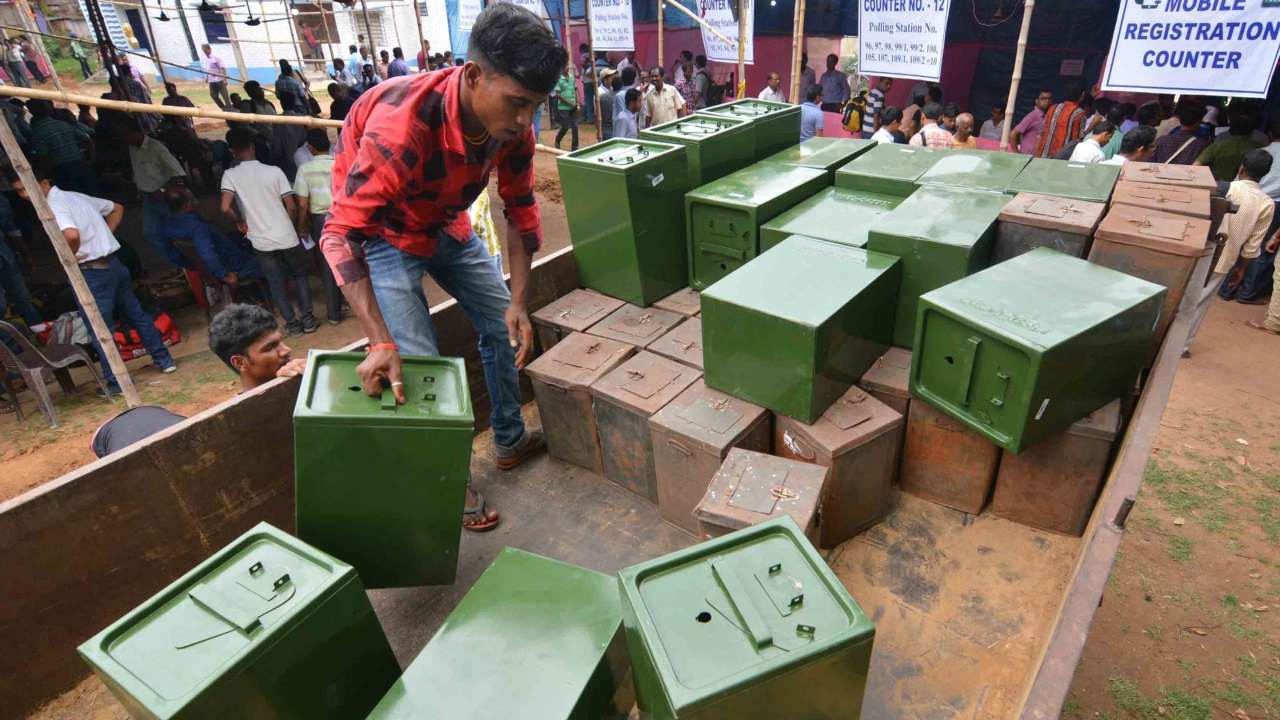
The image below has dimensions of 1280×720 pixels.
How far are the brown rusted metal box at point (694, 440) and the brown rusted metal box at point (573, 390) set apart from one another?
0.48 metres

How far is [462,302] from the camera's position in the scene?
135 inches

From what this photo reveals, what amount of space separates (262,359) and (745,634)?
2564mm

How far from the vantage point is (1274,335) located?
6.16 metres

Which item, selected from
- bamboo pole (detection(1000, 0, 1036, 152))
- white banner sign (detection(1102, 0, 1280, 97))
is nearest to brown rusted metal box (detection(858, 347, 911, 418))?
bamboo pole (detection(1000, 0, 1036, 152))

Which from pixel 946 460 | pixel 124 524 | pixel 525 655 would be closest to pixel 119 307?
pixel 124 524

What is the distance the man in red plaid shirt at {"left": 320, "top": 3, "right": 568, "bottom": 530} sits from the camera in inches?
92.7

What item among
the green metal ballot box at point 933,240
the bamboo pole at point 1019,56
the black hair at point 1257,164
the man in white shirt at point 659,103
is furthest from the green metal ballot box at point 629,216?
the man in white shirt at point 659,103

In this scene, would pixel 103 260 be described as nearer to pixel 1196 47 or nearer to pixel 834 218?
pixel 834 218

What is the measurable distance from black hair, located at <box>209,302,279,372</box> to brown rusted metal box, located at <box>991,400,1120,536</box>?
337cm

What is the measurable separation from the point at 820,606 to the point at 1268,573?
3.54m

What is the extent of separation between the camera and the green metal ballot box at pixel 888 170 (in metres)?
3.88

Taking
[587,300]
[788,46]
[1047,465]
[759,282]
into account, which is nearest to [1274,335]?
[1047,465]

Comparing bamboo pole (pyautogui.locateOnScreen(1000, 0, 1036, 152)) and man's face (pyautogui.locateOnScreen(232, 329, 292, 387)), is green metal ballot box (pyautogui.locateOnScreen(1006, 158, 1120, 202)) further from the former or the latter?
man's face (pyautogui.locateOnScreen(232, 329, 292, 387))

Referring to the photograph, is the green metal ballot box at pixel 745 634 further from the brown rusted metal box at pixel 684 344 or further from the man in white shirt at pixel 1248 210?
the man in white shirt at pixel 1248 210
